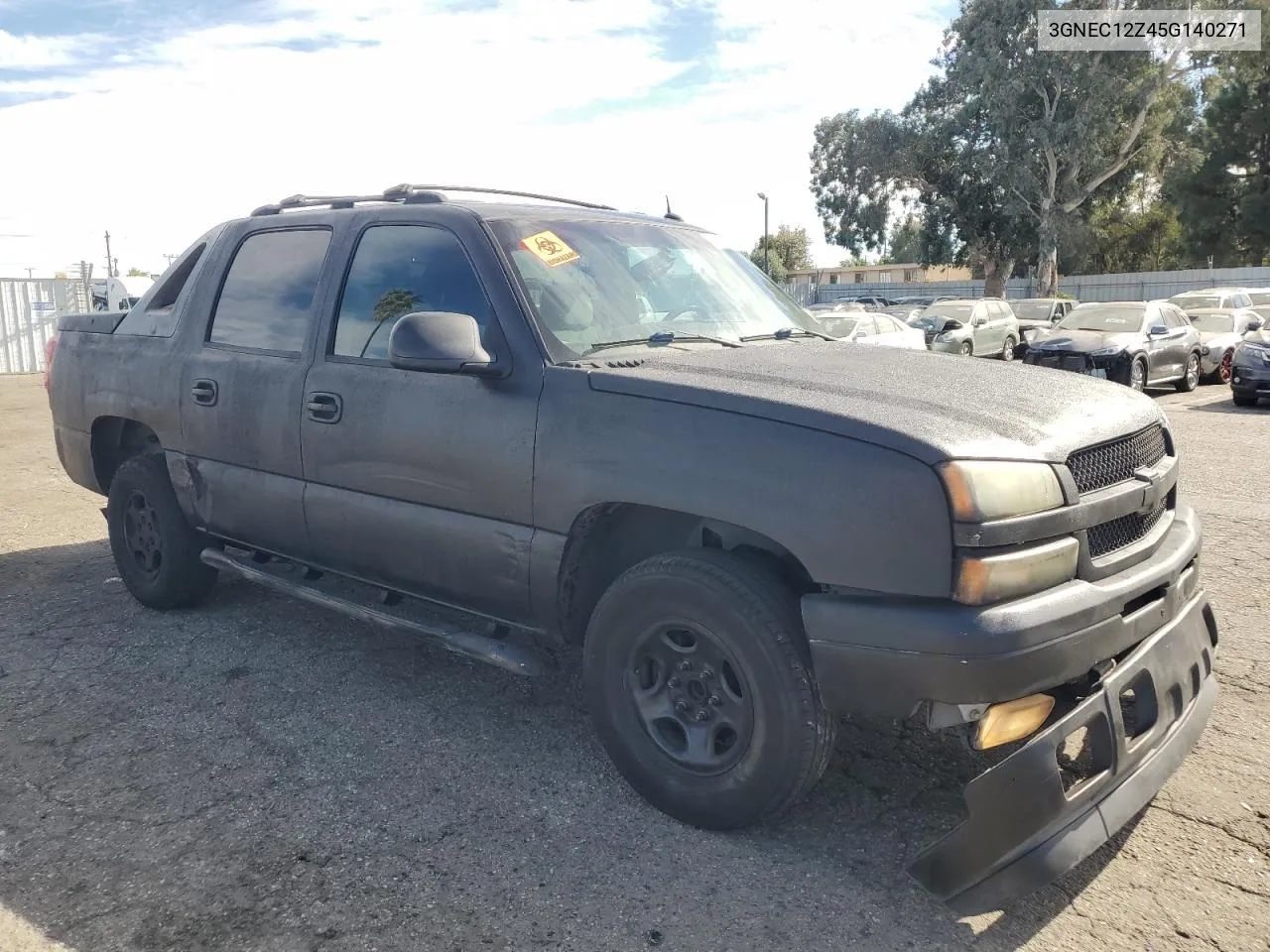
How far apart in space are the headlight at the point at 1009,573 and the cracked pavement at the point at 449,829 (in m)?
0.86

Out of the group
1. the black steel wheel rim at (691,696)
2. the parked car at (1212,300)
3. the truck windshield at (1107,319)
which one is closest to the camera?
the black steel wheel rim at (691,696)

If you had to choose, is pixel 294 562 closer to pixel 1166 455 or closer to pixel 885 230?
pixel 1166 455

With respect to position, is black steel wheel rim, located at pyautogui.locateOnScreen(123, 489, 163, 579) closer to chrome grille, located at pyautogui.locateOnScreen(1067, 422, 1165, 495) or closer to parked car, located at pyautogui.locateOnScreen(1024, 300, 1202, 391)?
chrome grille, located at pyautogui.locateOnScreen(1067, 422, 1165, 495)

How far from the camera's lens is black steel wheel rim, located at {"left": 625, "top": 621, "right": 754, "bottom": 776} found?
2.76 metres

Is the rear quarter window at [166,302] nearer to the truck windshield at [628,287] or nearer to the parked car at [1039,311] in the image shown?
the truck windshield at [628,287]

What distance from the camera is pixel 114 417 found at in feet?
16.4

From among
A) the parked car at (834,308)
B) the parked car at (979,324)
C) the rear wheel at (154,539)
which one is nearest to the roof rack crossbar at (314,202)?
the rear wheel at (154,539)

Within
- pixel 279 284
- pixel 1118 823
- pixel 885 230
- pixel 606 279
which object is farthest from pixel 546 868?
pixel 885 230

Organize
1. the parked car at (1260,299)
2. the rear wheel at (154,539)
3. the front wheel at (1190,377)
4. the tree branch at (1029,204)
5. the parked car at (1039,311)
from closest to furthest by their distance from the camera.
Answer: the rear wheel at (154,539) → the front wheel at (1190,377) → the parked car at (1260,299) → the parked car at (1039,311) → the tree branch at (1029,204)

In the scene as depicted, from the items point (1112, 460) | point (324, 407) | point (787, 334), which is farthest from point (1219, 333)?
point (324, 407)

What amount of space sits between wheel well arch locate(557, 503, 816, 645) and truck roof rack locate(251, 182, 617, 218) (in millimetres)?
1522

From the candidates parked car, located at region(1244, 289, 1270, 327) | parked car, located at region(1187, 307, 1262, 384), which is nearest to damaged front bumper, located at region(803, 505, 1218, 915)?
parked car, located at region(1187, 307, 1262, 384)

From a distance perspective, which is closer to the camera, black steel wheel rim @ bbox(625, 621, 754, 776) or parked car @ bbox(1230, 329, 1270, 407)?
black steel wheel rim @ bbox(625, 621, 754, 776)

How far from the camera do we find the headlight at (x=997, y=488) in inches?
93.0
